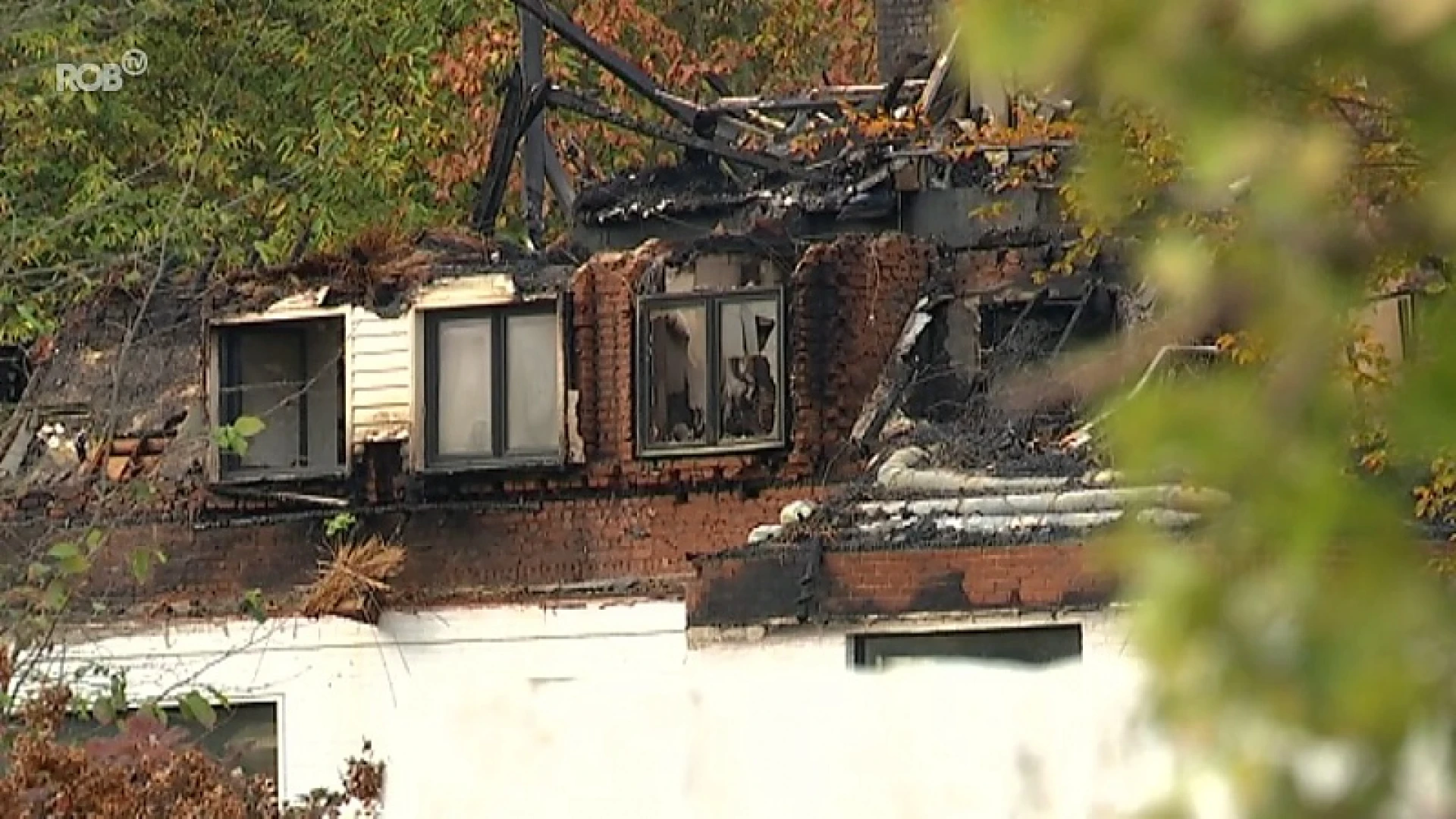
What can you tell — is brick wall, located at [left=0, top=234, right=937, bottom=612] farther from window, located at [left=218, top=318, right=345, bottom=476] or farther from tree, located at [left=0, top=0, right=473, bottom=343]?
tree, located at [left=0, top=0, right=473, bottom=343]

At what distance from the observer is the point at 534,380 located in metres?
22.0

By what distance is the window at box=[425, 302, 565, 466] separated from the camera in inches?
864

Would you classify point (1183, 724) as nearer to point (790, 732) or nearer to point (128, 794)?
point (128, 794)

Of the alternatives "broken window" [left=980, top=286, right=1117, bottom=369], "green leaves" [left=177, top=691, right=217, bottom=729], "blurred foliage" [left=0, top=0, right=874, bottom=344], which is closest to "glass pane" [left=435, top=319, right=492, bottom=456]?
"broken window" [left=980, top=286, right=1117, bottom=369]

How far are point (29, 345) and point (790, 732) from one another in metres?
8.88

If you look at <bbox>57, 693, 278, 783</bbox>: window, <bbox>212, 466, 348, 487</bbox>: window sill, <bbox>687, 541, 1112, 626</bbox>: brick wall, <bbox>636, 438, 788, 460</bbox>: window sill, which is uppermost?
<bbox>636, 438, 788, 460</bbox>: window sill

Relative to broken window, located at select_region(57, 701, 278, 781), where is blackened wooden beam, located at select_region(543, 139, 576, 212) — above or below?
above

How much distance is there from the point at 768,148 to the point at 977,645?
716 centimetres

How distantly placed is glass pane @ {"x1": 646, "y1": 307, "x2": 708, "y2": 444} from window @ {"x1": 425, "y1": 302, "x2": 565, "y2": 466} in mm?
668

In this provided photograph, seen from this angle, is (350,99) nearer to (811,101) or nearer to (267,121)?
(267,121)

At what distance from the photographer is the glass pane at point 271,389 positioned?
22578mm

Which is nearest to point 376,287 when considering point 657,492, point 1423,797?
point 657,492

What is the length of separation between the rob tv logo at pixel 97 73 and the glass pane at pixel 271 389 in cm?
205

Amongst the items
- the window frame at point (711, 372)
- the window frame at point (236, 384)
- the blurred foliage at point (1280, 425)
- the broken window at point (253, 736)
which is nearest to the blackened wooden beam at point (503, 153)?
the window frame at point (236, 384)
